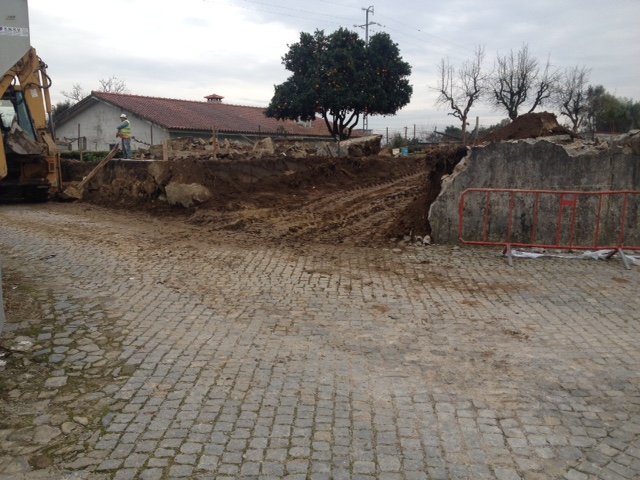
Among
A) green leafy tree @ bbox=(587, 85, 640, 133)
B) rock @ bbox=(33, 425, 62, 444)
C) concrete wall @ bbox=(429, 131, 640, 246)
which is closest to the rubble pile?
concrete wall @ bbox=(429, 131, 640, 246)

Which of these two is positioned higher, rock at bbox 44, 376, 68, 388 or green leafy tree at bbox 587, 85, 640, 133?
green leafy tree at bbox 587, 85, 640, 133

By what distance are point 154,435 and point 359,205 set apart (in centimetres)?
1018

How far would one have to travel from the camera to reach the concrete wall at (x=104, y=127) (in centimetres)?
3331

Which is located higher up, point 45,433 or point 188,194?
point 188,194

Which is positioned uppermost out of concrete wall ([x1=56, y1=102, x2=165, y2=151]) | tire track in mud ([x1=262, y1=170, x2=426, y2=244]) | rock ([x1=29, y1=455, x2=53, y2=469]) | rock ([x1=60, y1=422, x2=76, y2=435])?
concrete wall ([x1=56, y1=102, x2=165, y2=151])

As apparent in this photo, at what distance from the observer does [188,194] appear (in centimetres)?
1356

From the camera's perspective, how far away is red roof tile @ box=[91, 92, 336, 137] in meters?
33.8

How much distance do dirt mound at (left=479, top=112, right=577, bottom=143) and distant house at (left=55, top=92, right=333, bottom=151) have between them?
21.5m

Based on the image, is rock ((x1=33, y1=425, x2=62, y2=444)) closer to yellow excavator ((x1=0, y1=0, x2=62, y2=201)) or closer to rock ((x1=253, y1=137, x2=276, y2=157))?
yellow excavator ((x1=0, y1=0, x2=62, y2=201))

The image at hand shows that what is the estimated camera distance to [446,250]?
948 centimetres

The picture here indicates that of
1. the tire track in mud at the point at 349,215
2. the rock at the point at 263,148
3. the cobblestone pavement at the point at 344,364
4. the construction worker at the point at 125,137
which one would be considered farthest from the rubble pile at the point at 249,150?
the cobblestone pavement at the point at 344,364

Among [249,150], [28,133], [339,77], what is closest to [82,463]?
[28,133]

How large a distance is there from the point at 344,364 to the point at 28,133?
13546 millimetres

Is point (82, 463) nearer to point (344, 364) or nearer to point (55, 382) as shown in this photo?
point (55, 382)
